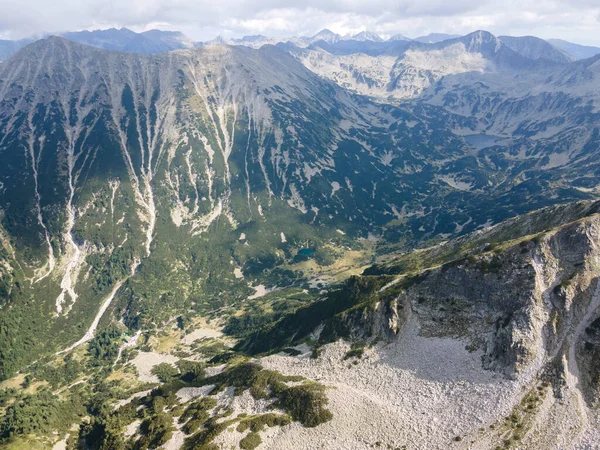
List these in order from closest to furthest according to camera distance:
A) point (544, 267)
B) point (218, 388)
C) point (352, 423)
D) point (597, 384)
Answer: point (597, 384)
point (352, 423)
point (544, 267)
point (218, 388)

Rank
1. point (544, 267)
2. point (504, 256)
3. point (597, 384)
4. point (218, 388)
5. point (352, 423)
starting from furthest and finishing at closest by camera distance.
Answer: point (218, 388) < point (504, 256) < point (544, 267) < point (352, 423) < point (597, 384)

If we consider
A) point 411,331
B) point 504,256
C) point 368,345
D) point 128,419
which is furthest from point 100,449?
point 504,256

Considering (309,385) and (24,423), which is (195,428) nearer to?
(309,385)

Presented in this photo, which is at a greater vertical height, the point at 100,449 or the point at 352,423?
the point at 352,423

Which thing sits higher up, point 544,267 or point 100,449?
point 544,267

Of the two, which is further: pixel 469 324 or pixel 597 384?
pixel 469 324

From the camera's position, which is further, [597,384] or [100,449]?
[100,449]

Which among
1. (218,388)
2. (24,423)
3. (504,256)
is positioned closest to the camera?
(504,256)

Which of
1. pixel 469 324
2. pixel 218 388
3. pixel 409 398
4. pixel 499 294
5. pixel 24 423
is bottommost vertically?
pixel 24 423

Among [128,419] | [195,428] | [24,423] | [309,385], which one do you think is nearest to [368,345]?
[309,385]
